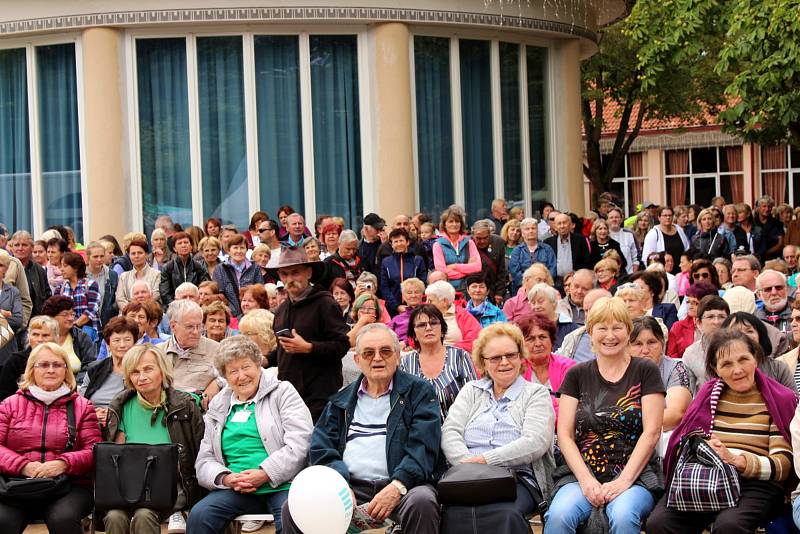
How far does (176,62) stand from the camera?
1698 centimetres

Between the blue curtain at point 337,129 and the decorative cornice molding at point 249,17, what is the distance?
1.95ft

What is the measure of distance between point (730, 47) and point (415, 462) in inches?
436

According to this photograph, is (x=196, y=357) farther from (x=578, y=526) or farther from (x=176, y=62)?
(x=176, y=62)

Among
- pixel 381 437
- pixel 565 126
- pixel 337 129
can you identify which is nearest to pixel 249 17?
pixel 337 129

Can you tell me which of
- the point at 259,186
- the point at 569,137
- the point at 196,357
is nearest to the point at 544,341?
the point at 196,357

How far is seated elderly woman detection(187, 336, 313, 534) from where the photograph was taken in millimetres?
7844

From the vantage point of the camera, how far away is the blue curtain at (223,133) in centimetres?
1698

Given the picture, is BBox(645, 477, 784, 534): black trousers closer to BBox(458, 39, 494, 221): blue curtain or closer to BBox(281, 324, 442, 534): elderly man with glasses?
BBox(281, 324, 442, 534): elderly man with glasses

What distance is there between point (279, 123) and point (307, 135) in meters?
0.42

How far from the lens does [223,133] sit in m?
17.1

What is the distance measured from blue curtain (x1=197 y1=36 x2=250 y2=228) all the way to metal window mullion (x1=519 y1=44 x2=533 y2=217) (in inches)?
169

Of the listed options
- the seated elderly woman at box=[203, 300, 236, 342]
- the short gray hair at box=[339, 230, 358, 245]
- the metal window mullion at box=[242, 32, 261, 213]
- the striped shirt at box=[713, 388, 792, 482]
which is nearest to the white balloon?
the striped shirt at box=[713, 388, 792, 482]

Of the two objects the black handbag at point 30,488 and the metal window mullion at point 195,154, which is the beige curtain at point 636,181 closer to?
the metal window mullion at point 195,154

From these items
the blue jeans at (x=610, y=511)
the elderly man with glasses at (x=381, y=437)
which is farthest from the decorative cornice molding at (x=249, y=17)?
the blue jeans at (x=610, y=511)
